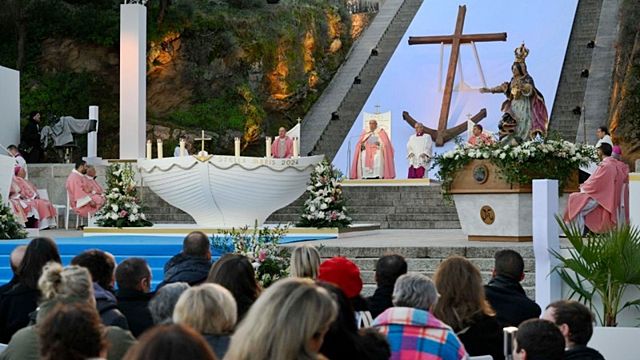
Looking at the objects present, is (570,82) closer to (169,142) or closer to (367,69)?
(367,69)

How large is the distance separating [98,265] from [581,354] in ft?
7.64

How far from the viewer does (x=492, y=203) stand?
40.7ft

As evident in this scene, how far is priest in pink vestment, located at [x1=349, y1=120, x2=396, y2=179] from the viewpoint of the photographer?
2145cm

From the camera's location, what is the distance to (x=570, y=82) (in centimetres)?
2712

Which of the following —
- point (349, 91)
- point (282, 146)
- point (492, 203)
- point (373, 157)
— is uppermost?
point (349, 91)

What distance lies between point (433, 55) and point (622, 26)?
4.36 meters

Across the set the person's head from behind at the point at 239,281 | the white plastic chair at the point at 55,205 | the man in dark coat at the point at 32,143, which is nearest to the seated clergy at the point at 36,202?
the white plastic chair at the point at 55,205

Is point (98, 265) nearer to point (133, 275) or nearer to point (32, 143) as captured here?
point (133, 275)

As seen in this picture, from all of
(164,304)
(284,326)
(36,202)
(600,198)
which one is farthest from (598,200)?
(284,326)

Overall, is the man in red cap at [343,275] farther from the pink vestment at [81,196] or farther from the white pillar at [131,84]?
the white pillar at [131,84]

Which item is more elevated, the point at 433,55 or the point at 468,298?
the point at 433,55

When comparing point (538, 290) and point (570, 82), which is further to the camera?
point (570, 82)

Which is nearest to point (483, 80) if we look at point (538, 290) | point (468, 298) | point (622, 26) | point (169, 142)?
point (622, 26)

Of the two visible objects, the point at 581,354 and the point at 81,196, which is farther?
the point at 81,196
